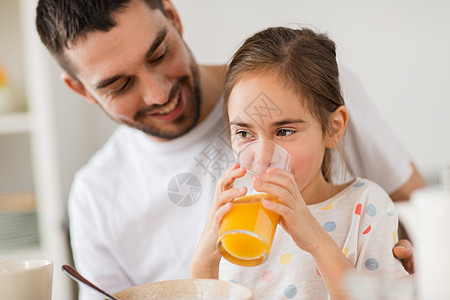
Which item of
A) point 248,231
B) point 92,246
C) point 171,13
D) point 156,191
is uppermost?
point 171,13

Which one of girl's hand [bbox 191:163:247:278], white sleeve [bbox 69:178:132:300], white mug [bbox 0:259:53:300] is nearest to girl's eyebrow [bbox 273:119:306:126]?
girl's hand [bbox 191:163:247:278]

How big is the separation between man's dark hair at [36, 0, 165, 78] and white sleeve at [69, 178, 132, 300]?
1.64 ft

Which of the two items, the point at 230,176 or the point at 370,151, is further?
the point at 370,151

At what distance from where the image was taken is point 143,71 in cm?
120

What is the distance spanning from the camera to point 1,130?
8.10 ft

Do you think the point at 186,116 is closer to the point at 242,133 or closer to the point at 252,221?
the point at 242,133

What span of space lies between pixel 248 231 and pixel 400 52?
169cm

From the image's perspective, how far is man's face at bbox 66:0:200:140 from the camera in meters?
1.18

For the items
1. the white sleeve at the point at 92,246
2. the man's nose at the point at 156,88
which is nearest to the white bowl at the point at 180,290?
the man's nose at the point at 156,88

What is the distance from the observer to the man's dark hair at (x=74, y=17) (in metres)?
1.15

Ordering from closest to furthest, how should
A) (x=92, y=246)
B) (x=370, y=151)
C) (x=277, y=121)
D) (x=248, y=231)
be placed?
(x=248, y=231), (x=277, y=121), (x=370, y=151), (x=92, y=246)

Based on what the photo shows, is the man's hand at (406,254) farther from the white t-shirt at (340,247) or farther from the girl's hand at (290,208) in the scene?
the girl's hand at (290,208)

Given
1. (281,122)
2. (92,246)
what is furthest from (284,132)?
(92,246)

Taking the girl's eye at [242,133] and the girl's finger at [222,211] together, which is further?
the girl's eye at [242,133]
